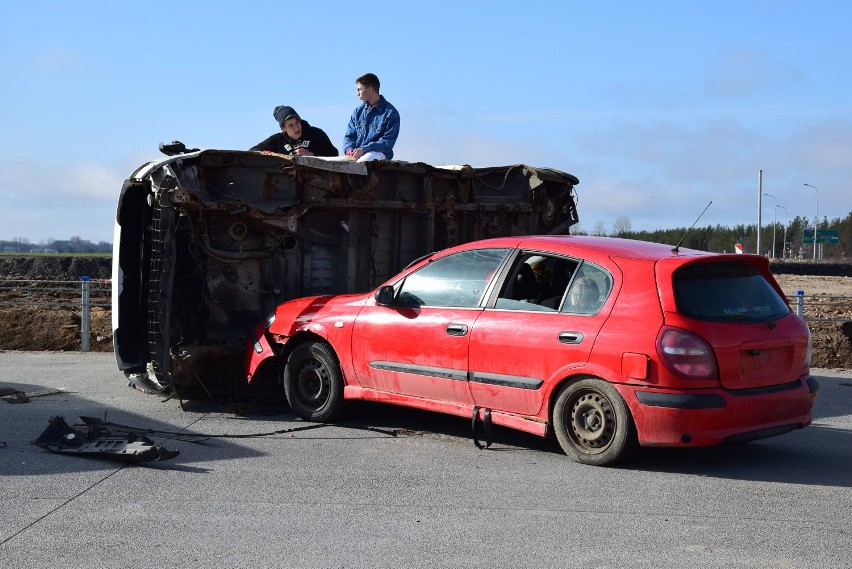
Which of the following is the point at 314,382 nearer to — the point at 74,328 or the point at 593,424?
the point at 593,424

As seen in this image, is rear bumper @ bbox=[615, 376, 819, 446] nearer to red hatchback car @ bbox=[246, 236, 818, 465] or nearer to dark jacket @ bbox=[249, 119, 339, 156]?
red hatchback car @ bbox=[246, 236, 818, 465]

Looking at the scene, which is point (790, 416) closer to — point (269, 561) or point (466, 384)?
point (466, 384)

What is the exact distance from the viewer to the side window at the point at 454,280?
796cm

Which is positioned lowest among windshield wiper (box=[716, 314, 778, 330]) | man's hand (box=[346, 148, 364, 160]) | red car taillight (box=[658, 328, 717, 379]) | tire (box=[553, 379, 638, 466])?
tire (box=[553, 379, 638, 466])

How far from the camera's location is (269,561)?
5.03 meters

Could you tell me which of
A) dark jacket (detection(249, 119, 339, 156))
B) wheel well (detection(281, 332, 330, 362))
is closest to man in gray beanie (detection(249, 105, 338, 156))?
dark jacket (detection(249, 119, 339, 156))

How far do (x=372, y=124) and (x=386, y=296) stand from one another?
12.3 feet

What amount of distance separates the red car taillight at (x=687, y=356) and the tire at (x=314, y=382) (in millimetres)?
3103

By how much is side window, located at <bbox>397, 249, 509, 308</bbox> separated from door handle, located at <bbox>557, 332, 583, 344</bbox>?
3.00ft

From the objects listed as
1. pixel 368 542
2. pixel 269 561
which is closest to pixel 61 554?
pixel 269 561

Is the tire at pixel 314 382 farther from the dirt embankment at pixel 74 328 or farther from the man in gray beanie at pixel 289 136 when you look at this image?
the dirt embankment at pixel 74 328

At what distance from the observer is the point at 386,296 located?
832 cm

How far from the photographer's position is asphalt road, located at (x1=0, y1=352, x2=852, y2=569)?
5.16 metres

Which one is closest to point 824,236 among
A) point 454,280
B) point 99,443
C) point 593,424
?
point 454,280
